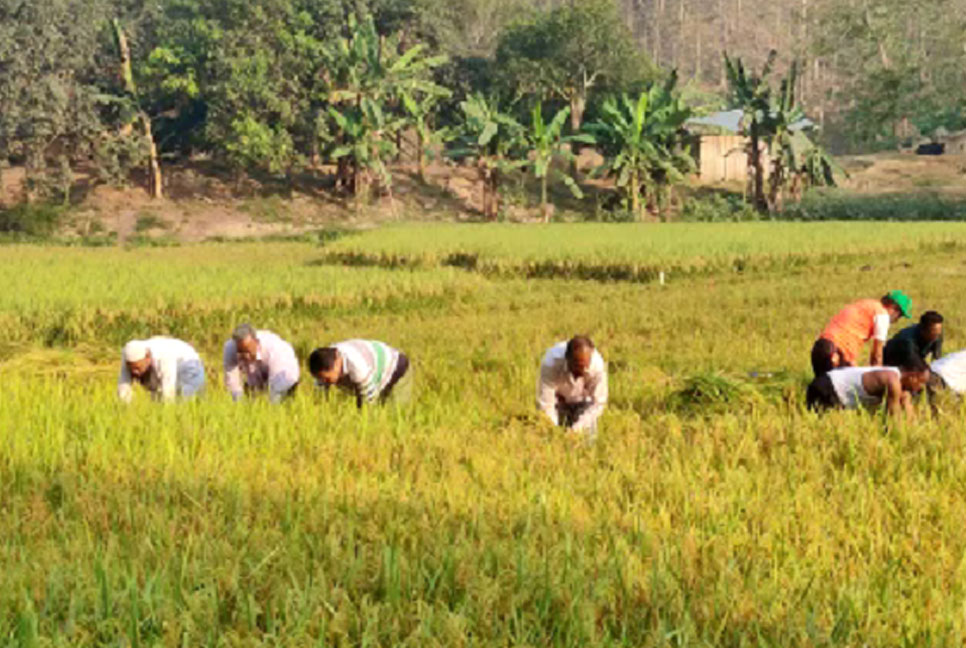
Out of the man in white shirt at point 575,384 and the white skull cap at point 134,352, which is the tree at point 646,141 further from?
the white skull cap at point 134,352

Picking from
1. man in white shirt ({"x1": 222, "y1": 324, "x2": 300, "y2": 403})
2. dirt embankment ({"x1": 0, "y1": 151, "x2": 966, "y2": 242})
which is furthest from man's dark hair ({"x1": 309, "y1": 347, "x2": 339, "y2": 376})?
dirt embankment ({"x1": 0, "y1": 151, "x2": 966, "y2": 242})

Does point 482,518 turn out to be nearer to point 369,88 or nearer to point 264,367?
point 264,367

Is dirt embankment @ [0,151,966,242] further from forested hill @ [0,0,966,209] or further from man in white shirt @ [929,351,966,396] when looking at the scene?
man in white shirt @ [929,351,966,396]

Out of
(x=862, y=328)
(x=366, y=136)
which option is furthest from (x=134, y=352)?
(x=366, y=136)

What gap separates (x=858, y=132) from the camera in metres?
50.2

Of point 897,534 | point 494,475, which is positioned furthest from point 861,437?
point 494,475

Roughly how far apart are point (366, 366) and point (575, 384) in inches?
51.8

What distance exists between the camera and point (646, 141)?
34281mm

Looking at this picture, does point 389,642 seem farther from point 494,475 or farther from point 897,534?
point 897,534

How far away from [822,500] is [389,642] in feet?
7.17

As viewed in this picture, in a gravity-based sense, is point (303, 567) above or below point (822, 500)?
above

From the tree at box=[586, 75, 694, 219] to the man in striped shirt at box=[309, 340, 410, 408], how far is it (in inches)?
1077

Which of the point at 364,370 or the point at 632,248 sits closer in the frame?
the point at 364,370

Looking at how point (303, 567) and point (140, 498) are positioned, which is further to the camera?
point (140, 498)
